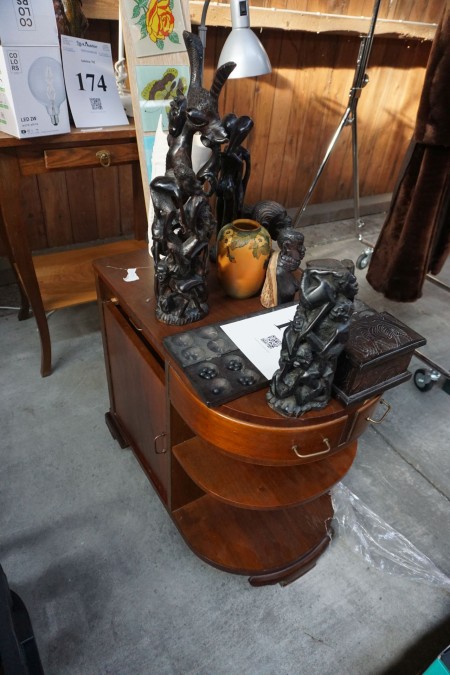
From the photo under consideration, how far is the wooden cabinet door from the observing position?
0.99m

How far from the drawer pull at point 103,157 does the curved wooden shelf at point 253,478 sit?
0.95 metres

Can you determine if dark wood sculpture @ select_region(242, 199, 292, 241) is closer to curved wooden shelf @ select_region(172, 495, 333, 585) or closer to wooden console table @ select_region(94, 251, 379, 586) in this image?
wooden console table @ select_region(94, 251, 379, 586)

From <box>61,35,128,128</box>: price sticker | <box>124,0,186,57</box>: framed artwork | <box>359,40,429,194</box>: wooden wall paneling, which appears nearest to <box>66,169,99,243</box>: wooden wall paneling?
<box>61,35,128,128</box>: price sticker

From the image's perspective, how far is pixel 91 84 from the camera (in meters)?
1.30

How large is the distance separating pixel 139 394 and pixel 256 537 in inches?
18.9

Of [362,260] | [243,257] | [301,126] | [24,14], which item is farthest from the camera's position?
[301,126]

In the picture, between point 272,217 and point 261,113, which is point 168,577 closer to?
point 272,217

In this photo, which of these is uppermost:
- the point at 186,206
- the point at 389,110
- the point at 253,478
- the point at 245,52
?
the point at 245,52

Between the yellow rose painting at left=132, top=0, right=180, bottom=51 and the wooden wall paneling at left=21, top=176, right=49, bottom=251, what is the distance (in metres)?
1.01

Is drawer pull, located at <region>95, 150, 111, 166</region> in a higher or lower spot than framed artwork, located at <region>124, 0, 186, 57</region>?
lower

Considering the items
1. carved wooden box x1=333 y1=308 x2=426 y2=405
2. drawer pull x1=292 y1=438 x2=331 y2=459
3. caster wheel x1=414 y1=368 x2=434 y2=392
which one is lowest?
caster wheel x1=414 y1=368 x2=434 y2=392

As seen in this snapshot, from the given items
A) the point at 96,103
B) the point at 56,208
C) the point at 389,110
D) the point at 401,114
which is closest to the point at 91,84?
the point at 96,103

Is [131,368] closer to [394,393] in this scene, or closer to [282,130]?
[394,393]

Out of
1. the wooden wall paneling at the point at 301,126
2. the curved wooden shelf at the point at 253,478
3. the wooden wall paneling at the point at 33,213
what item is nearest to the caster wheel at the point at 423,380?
the curved wooden shelf at the point at 253,478
